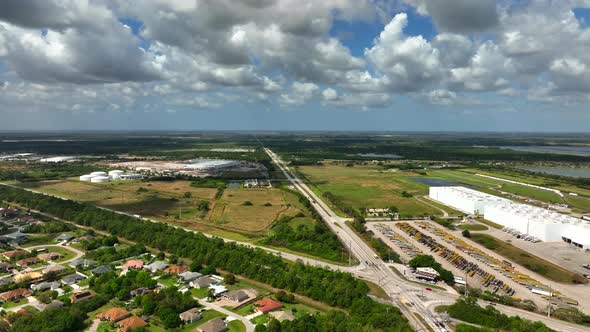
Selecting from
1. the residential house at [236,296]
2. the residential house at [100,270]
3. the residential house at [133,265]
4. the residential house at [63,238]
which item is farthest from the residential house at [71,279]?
the residential house at [236,296]

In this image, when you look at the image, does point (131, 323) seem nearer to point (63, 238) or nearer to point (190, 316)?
point (190, 316)

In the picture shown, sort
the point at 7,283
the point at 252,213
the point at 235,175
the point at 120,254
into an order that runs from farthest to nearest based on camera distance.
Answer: the point at 235,175 < the point at 252,213 < the point at 120,254 < the point at 7,283

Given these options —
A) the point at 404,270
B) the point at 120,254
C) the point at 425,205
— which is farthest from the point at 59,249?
the point at 425,205

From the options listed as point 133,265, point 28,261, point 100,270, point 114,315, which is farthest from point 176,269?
point 28,261

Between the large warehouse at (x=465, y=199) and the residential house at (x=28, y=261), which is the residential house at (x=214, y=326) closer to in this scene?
the residential house at (x=28, y=261)

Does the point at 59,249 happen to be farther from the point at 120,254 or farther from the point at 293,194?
the point at 293,194

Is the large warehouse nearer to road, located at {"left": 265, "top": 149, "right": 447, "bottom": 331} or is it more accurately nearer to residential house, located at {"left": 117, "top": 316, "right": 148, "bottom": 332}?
road, located at {"left": 265, "top": 149, "right": 447, "bottom": 331}
